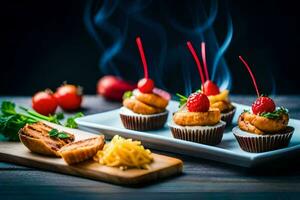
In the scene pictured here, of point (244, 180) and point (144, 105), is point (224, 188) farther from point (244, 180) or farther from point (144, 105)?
point (144, 105)

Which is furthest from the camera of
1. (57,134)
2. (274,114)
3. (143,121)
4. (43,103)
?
(43,103)

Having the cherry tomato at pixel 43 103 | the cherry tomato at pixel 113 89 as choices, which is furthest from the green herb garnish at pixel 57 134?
the cherry tomato at pixel 113 89

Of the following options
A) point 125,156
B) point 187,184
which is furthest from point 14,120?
point 187,184

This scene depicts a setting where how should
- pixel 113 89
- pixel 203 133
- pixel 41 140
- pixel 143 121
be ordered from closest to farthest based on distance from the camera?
pixel 41 140
pixel 203 133
pixel 143 121
pixel 113 89

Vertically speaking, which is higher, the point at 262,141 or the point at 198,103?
the point at 198,103

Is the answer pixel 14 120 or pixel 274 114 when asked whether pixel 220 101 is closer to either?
pixel 274 114

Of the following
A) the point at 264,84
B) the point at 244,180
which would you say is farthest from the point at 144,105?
the point at 264,84

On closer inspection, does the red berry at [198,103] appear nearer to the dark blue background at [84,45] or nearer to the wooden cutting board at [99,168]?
the wooden cutting board at [99,168]
